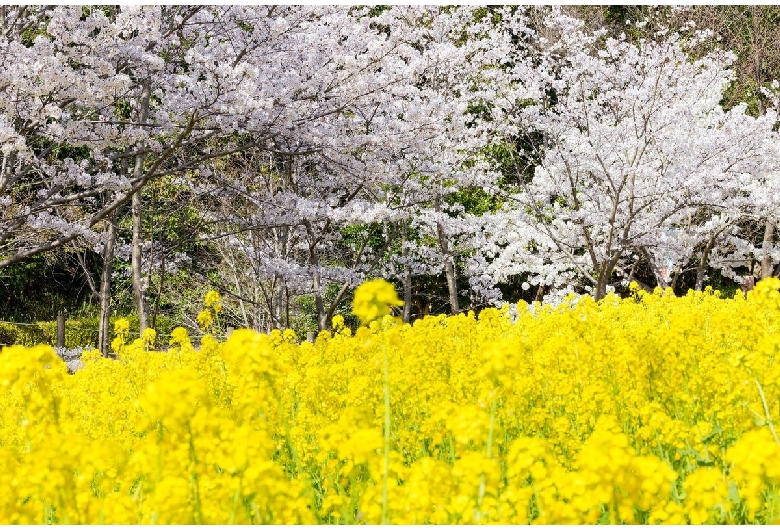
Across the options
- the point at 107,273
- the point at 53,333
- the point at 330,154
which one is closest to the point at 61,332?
the point at 107,273

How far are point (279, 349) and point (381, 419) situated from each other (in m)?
2.19

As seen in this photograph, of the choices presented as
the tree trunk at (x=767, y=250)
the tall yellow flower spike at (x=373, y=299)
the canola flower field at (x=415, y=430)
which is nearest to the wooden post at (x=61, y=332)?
the canola flower field at (x=415, y=430)

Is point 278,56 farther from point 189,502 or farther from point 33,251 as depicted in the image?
point 189,502

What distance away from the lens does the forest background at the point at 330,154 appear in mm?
7191

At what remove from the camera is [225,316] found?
14023mm

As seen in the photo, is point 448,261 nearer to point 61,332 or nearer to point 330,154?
point 330,154

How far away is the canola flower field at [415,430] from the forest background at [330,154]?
2.31 m

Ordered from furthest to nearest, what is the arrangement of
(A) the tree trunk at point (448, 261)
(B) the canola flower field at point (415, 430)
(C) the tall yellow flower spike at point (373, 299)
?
1. (A) the tree trunk at point (448, 261)
2. (C) the tall yellow flower spike at point (373, 299)
3. (B) the canola flower field at point (415, 430)

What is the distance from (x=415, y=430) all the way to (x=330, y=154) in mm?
5217

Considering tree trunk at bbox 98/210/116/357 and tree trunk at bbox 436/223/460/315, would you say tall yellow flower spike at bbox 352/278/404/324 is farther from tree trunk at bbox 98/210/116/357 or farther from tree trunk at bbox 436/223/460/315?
tree trunk at bbox 436/223/460/315

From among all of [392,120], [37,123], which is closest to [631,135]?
[392,120]

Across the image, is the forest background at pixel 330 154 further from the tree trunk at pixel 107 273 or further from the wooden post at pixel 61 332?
the wooden post at pixel 61 332

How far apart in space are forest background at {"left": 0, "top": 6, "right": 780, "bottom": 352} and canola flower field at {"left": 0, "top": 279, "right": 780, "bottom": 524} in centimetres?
231

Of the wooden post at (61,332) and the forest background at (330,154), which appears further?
the wooden post at (61,332)
